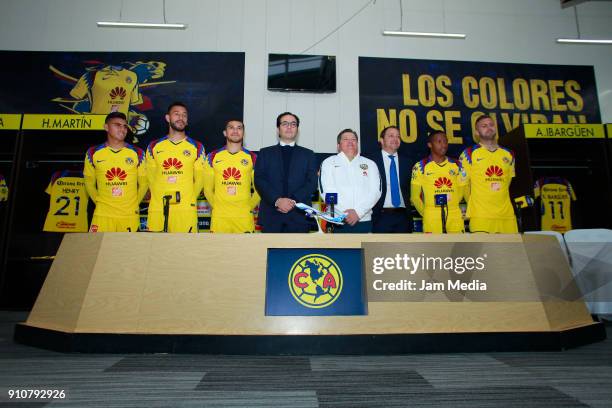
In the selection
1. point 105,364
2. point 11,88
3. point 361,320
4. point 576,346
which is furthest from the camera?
point 11,88

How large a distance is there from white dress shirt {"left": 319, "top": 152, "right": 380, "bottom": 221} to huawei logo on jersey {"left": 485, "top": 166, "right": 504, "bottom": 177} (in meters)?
1.52

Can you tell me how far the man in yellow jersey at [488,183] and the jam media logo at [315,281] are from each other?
2.50 metres

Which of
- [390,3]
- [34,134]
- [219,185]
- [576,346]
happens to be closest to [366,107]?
[390,3]

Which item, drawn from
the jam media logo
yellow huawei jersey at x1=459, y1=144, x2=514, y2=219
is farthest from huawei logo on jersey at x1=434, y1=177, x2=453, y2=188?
the jam media logo

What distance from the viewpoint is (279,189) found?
3006 mm

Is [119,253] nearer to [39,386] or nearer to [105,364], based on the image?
[105,364]

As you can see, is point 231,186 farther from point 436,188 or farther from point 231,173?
point 436,188

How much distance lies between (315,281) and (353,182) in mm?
1451

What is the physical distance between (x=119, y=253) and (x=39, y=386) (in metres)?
0.69

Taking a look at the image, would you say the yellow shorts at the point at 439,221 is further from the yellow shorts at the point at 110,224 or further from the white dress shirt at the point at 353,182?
the yellow shorts at the point at 110,224

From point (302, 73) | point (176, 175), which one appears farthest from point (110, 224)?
point (302, 73)

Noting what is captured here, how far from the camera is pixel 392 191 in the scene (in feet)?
11.7

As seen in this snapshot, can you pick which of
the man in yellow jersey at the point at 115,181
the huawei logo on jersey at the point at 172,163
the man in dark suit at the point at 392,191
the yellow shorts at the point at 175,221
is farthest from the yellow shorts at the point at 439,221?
the man in yellow jersey at the point at 115,181

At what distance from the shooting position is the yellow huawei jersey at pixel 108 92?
16.6 feet
